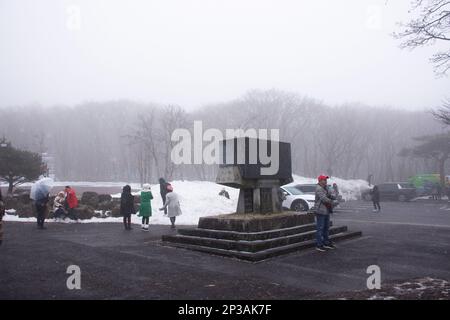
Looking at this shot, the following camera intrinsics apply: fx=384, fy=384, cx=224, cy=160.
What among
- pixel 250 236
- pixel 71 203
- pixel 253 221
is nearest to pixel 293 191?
pixel 71 203

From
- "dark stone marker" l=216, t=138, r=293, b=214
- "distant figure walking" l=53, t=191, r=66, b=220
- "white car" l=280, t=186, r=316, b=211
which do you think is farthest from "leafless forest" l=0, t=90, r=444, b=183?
"dark stone marker" l=216, t=138, r=293, b=214

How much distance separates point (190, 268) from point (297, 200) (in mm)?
13999

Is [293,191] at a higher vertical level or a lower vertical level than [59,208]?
higher

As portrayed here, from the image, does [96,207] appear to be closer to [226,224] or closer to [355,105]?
[226,224]

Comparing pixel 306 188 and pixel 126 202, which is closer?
pixel 126 202

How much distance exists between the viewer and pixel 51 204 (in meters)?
18.3

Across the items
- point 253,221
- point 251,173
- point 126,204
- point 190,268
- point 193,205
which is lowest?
point 190,268

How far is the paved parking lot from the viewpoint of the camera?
19.8ft

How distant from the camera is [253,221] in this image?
933 centimetres

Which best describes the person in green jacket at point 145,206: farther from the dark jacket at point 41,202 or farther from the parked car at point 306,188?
the parked car at point 306,188

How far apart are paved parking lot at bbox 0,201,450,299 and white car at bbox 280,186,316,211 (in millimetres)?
8749

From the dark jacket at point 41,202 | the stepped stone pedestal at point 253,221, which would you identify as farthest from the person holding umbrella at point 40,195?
the stepped stone pedestal at point 253,221

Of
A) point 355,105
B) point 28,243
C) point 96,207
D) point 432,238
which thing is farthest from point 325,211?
point 355,105

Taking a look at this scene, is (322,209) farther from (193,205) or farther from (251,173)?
(193,205)
